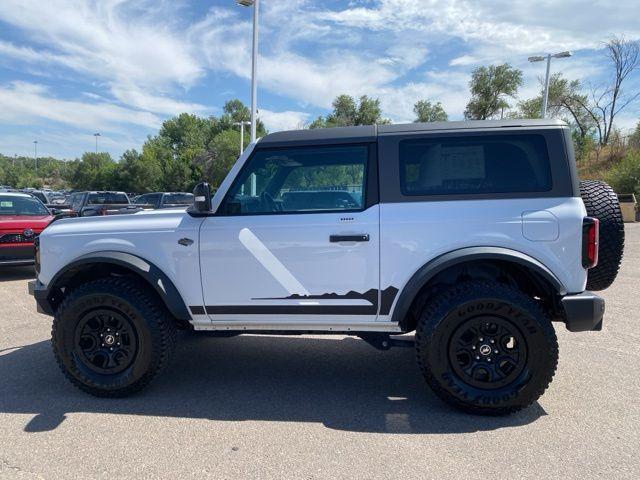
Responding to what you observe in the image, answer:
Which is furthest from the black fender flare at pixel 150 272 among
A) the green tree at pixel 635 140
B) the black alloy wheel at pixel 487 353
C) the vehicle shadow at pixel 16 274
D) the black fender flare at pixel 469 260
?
the green tree at pixel 635 140

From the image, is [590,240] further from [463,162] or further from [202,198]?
[202,198]

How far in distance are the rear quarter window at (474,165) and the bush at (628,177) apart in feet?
71.8

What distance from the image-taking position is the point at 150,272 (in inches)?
136

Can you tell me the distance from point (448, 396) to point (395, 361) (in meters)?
1.18

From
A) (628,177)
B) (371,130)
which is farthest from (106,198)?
(628,177)

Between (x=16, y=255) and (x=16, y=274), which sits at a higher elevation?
(x=16, y=255)

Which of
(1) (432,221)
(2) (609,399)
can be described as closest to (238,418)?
(1) (432,221)

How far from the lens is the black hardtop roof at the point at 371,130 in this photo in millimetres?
3271

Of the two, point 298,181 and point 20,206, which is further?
point 20,206

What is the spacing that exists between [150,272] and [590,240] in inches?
125

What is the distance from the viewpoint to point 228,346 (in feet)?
15.8

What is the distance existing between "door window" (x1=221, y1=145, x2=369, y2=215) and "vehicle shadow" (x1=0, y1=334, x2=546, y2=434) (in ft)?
4.81

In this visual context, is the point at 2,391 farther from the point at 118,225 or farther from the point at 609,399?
the point at 609,399

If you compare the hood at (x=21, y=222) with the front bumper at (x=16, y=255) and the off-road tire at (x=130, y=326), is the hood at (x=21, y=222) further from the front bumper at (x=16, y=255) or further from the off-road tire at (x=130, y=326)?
the off-road tire at (x=130, y=326)
